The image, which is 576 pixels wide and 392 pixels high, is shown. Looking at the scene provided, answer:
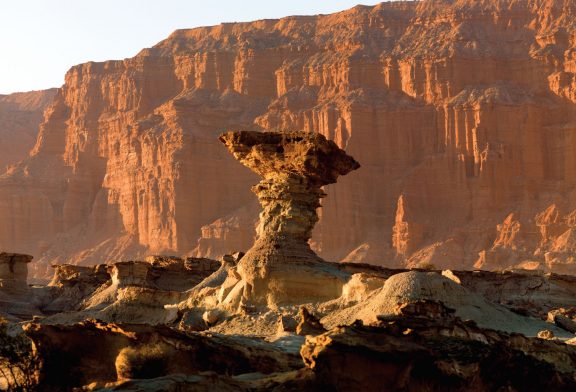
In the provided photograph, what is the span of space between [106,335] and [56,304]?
37246 millimetres

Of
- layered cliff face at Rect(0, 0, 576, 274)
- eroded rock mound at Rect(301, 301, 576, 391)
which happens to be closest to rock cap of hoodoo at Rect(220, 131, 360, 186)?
eroded rock mound at Rect(301, 301, 576, 391)

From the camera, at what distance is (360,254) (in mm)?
126688

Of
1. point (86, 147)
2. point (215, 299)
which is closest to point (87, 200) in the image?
point (86, 147)

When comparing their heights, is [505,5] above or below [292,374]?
above

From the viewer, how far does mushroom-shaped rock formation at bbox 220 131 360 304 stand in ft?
127

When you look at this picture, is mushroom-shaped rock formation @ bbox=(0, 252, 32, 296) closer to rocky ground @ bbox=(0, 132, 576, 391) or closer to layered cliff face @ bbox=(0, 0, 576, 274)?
rocky ground @ bbox=(0, 132, 576, 391)

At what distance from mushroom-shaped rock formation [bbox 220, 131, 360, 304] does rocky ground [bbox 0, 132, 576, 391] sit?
0.14 ft

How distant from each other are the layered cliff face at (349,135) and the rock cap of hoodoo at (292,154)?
70574 millimetres

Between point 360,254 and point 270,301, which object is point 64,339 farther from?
point 360,254

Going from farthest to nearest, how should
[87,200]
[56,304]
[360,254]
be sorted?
[87,200] → [360,254] → [56,304]

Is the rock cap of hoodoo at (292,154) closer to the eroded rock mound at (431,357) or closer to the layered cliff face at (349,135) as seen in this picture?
the eroded rock mound at (431,357)

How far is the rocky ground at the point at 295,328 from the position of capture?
21.6 m

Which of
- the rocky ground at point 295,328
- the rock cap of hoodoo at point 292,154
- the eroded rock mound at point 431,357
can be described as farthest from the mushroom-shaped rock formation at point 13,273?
the eroded rock mound at point 431,357

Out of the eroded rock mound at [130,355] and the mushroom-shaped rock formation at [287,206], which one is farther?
the mushroom-shaped rock formation at [287,206]
